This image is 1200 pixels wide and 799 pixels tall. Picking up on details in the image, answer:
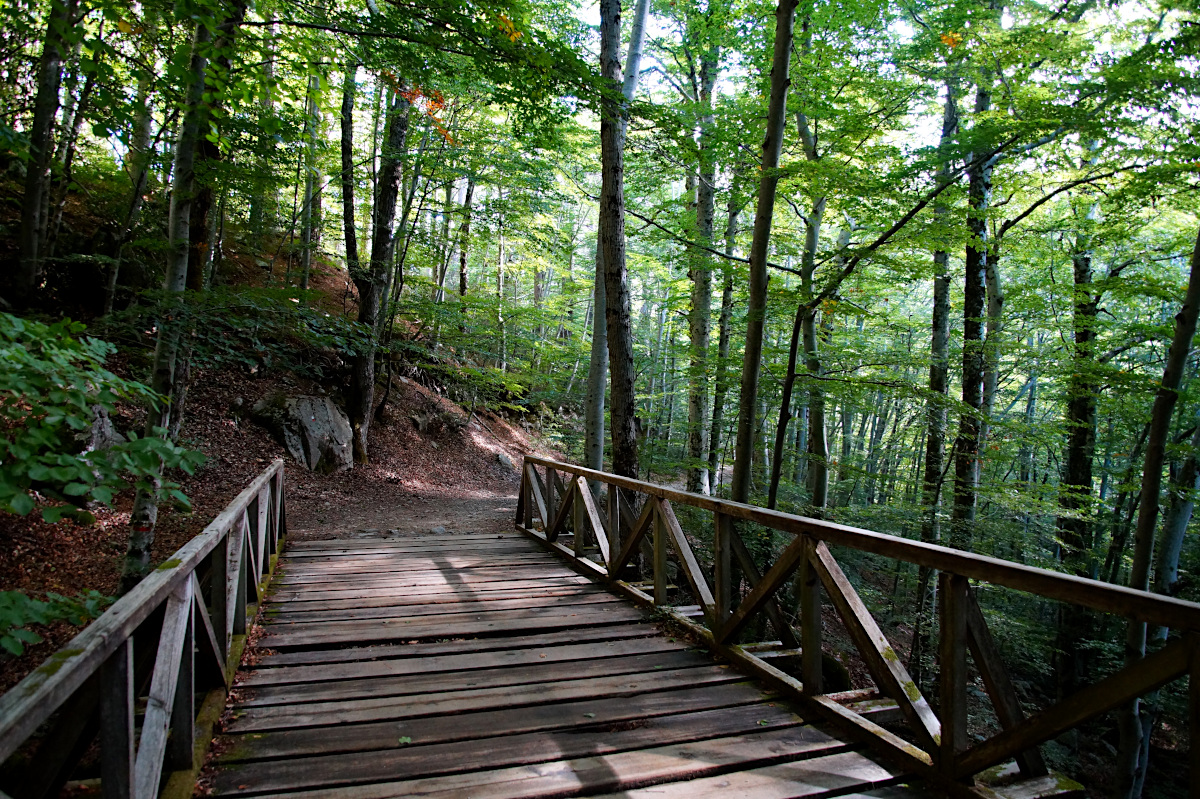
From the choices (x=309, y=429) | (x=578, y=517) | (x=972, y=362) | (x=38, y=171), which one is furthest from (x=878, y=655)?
(x=309, y=429)

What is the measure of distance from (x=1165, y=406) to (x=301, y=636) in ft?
24.4

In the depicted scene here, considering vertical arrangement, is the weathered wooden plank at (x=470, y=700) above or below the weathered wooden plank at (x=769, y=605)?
below

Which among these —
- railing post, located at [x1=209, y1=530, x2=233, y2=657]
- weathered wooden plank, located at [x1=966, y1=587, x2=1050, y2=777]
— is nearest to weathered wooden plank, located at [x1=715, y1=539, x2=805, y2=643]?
A: weathered wooden plank, located at [x1=966, y1=587, x2=1050, y2=777]

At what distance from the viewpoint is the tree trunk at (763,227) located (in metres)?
5.20

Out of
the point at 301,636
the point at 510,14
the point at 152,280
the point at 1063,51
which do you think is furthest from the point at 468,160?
the point at 301,636

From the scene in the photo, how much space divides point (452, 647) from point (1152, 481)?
252 inches

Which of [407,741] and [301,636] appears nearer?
[407,741]

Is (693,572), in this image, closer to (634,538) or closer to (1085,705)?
(634,538)

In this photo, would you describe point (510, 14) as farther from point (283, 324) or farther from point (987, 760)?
point (987, 760)

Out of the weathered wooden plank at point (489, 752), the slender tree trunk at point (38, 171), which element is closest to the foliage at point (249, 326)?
the slender tree trunk at point (38, 171)

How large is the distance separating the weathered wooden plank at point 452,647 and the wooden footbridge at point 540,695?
18 millimetres

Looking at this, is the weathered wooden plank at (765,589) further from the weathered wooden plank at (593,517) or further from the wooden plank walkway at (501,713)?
the weathered wooden plank at (593,517)

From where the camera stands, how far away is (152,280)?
9.83 meters

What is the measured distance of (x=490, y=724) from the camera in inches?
108
